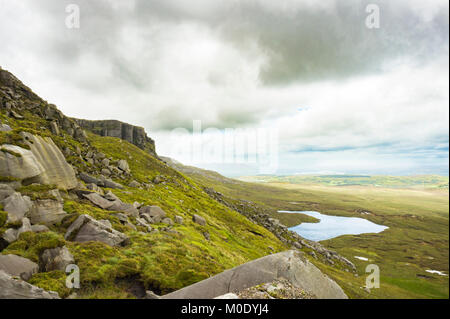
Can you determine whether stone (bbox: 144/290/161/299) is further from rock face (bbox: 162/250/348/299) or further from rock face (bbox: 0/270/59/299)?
rock face (bbox: 0/270/59/299)

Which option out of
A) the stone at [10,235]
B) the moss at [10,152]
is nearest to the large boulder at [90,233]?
the stone at [10,235]

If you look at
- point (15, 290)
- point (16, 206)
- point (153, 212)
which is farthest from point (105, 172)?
point (15, 290)

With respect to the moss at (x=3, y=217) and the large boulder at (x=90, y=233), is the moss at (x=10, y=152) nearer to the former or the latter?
the moss at (x=3, y=217)

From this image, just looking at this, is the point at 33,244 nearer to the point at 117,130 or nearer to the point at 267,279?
the point at 267,279

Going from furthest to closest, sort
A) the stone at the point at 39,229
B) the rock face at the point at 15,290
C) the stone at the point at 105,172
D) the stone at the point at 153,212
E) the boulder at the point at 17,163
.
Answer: the stone at the point at 105,172 → the stone at the point at 153,212 → the boulder at the point at 17,163 → the stone at the point at 39,229 → the rock face at the point at 15,290

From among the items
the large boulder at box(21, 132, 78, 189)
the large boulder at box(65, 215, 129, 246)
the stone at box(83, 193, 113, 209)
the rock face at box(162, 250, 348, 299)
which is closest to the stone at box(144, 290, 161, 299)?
the rock face at box(162, 250, 348, 299)

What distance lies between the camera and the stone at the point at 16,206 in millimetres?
15438

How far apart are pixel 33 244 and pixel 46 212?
487 centimetres

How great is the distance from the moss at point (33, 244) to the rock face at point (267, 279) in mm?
9547

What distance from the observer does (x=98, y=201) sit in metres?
27.2

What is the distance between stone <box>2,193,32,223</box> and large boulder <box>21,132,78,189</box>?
6164mm
